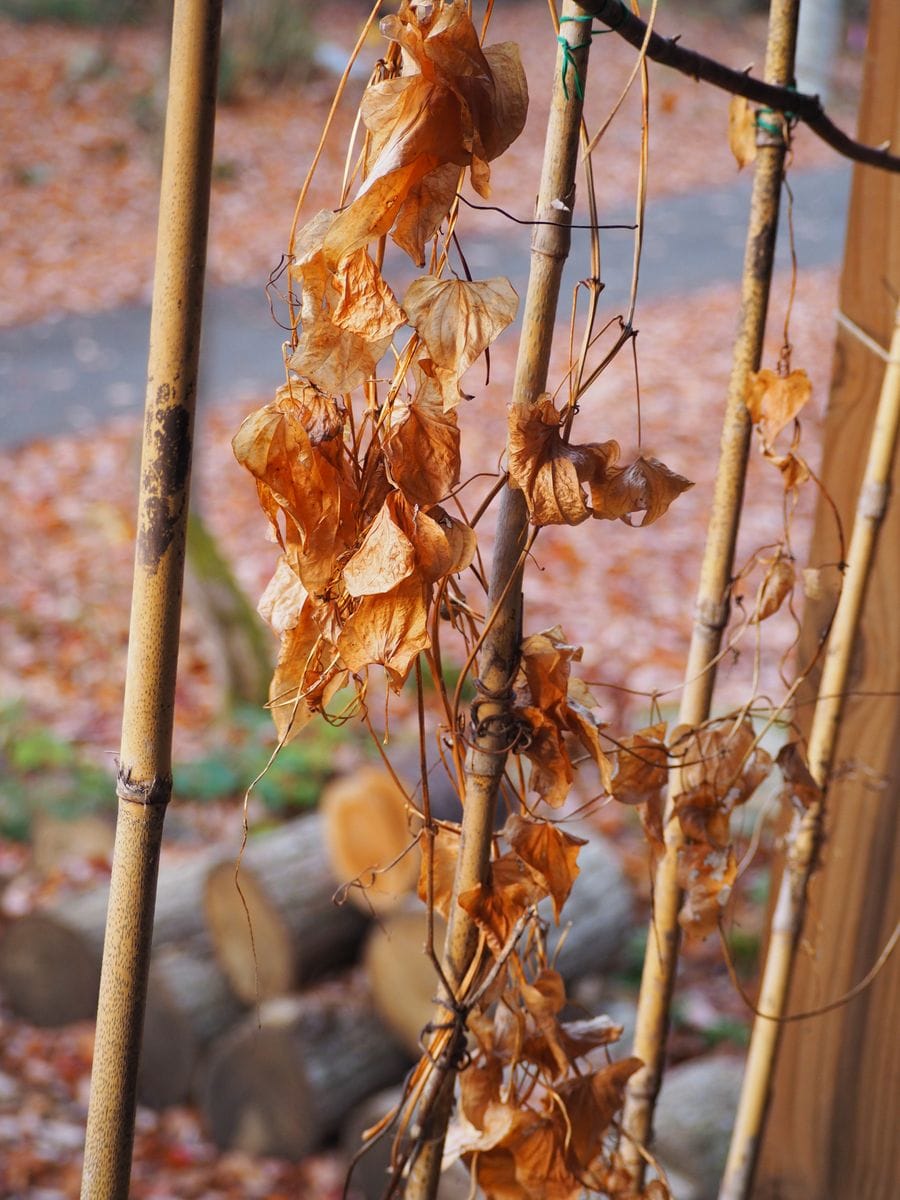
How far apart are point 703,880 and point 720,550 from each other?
10.1 inches

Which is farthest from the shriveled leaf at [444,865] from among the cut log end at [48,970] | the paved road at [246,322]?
the paved road at [246,322]

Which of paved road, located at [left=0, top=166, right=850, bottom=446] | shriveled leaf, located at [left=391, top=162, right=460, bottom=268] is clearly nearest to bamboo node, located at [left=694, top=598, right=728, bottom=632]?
shriveled leaf, located at [left=391, top=162, right=460, bottom=268]

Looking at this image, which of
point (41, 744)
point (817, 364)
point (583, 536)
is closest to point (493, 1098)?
point (41, 744)

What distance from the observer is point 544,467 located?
56 centimetres

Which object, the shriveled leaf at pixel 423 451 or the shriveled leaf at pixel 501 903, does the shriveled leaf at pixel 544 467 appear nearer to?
the shriveled leaf at pixel 423 451

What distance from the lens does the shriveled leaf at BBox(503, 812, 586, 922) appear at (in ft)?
2.22

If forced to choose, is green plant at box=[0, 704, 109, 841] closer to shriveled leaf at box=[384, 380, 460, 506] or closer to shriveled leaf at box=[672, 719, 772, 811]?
shriveled leaf at box=[672, 719, 772, 811]

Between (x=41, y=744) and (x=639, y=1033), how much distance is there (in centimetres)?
269

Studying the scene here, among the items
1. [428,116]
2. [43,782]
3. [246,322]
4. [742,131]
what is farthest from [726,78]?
[246,322]

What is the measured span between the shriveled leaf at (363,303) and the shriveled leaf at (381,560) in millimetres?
82

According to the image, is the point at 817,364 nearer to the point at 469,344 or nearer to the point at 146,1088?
the point at 146,1088

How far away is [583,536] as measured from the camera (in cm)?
508

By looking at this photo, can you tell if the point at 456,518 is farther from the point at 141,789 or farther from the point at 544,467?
the point at 141,789

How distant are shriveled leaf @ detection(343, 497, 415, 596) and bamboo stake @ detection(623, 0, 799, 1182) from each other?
0.39m
